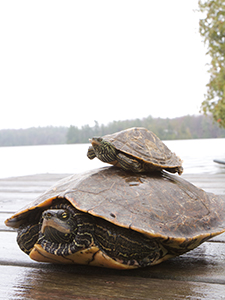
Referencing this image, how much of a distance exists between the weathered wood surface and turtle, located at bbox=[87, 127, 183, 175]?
0.38 metres

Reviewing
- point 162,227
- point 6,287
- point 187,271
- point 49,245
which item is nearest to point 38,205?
point 49,245

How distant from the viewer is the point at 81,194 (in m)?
1.03

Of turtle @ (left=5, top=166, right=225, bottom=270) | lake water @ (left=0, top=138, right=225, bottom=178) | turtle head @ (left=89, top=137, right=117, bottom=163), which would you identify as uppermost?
turtle head @ (left=89, top=137, right=117, bottom=163)

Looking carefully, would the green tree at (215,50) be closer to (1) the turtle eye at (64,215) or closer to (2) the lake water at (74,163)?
(2) the lake water at (74,163)

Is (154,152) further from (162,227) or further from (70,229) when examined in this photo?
(70,229)

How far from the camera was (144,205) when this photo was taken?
104 cm

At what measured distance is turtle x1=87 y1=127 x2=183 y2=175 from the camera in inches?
47.4

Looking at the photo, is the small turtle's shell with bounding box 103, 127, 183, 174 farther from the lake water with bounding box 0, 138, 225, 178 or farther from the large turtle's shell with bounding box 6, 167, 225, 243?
the lake water with bounding box 0, 138, 225, 178

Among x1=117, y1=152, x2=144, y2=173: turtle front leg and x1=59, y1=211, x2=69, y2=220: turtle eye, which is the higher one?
x1=117, y1=152, x2=144, y2=173: turtle front leg

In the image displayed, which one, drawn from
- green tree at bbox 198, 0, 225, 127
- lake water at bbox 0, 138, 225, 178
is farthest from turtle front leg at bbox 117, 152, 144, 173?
green tree at bbox 198, 0, 225, 127

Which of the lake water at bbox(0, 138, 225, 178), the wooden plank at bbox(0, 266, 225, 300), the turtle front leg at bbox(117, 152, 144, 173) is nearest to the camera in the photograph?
the wooden plank at bbox(0, 266, 225, 300)

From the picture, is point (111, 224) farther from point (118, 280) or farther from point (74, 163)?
point (74, 163)

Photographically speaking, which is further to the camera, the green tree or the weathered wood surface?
the green tree

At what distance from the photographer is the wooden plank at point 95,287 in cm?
79
